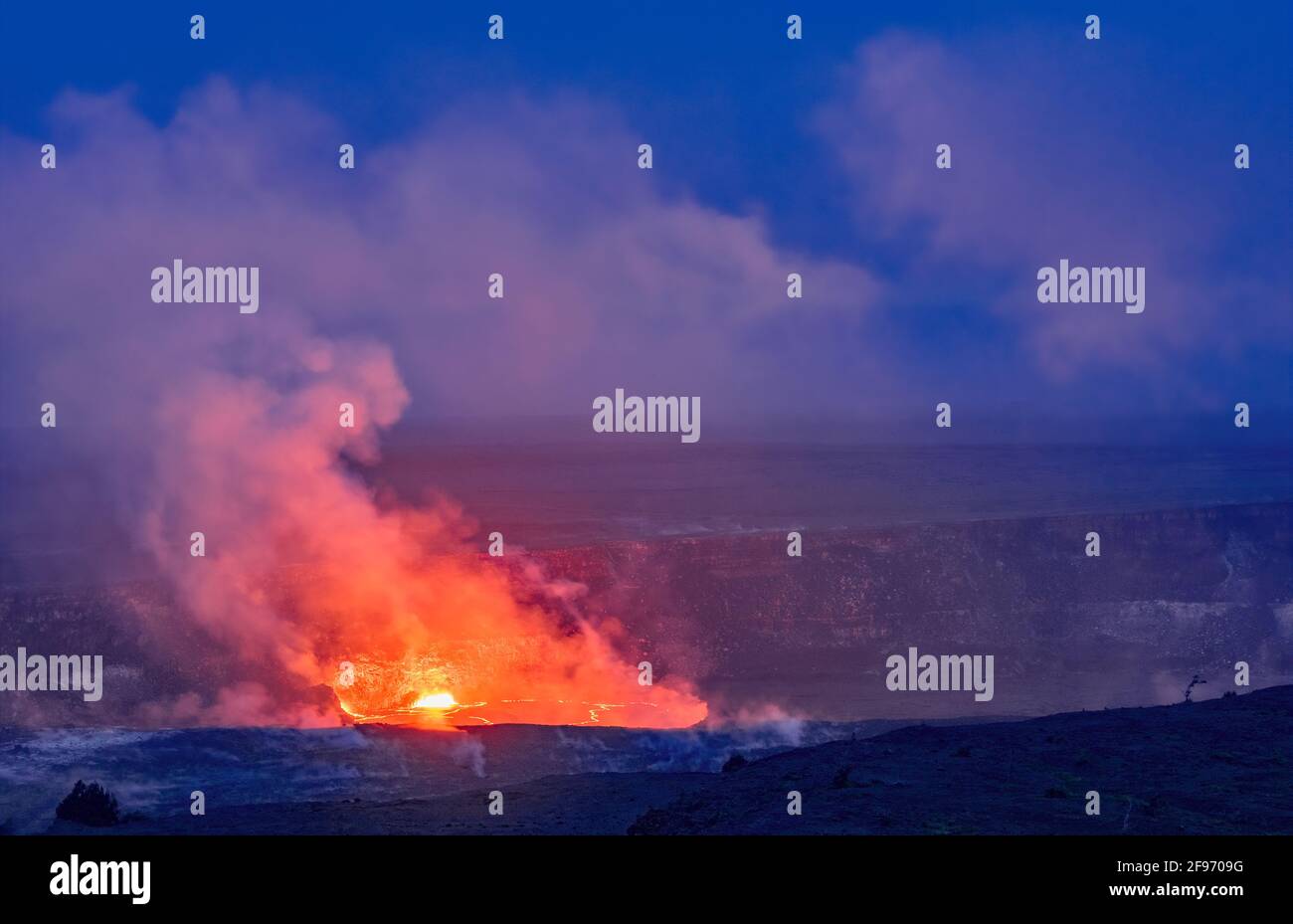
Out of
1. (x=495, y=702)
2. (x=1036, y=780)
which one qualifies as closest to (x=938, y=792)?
(x=1036, y=780)

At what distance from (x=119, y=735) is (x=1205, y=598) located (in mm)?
29271

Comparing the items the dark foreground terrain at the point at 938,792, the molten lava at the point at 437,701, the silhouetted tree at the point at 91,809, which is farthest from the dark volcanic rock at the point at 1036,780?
the molten lava at the point at 437,701

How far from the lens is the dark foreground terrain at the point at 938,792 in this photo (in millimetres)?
13344

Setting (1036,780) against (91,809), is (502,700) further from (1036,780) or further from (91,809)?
(1036,780)

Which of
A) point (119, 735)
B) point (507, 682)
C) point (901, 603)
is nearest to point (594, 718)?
point (507, 682)

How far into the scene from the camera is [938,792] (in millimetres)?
14516

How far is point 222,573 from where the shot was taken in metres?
30.0

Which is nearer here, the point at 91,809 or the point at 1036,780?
the point at 1036,780

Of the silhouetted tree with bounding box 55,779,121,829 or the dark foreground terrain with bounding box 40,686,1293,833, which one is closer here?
the dark foreground terrain with bounding box 40,686,1293,833

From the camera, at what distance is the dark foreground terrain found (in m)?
13.3

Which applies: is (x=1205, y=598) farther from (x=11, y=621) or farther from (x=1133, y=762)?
(x=11, y=621)

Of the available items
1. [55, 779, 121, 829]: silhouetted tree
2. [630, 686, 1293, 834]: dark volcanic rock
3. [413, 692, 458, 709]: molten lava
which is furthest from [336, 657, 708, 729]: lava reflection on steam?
[630, 686, 1293, 834]: dark volcanic rock

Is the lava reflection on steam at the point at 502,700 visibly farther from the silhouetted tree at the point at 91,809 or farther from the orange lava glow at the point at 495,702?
the silhouetted tree at the point at 91,809

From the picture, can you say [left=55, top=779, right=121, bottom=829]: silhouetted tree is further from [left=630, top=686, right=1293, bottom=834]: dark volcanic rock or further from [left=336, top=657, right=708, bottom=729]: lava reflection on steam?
[left=630, top=686, right=1293, bottom=834]: dark volcanic rock
